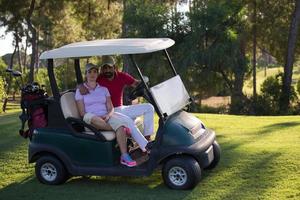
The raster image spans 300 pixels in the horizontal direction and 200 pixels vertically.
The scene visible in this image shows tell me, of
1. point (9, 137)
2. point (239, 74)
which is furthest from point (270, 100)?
point (9, 137)

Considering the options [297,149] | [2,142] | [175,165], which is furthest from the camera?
[2,142]

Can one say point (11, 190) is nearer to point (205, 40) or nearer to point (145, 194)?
point (145, 194)

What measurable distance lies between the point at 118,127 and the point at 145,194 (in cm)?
82

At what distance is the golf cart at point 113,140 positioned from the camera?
18.9 ft

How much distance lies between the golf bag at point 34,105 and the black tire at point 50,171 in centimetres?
43

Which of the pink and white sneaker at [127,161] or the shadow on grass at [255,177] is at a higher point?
the pink and white sneaker at [127,161]

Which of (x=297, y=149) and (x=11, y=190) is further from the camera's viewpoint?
(x=297, y=149)

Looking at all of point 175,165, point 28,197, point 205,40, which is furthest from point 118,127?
point 205,40

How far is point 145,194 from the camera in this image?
581 centimetres

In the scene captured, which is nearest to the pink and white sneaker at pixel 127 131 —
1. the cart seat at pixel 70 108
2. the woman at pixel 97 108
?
the woman at pixel 97 108

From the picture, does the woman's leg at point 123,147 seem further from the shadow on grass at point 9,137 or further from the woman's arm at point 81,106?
the shadow on grass at point 9,137

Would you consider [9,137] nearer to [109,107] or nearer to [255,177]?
[109,107]

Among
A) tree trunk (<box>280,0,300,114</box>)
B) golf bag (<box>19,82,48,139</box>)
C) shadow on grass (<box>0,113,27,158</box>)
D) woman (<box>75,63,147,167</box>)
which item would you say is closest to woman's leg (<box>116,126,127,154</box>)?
woman (<box>75,63,147,167</box>)

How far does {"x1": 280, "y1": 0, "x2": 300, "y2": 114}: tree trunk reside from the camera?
20766 mm
